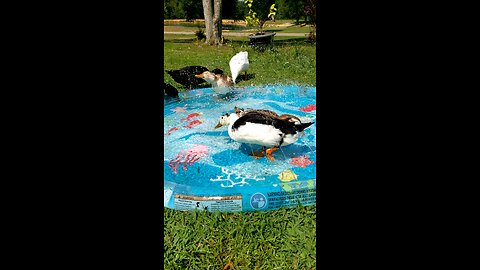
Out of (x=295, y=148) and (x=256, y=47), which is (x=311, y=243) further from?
(x=256, y=47)

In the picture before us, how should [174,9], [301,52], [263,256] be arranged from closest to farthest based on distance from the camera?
1. [263,256]
2. [174,9]
3. [301,52]

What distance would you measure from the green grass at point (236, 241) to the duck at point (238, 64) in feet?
2.46

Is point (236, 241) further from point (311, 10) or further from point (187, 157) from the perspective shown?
point (311, 10)

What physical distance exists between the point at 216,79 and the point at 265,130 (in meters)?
0.44

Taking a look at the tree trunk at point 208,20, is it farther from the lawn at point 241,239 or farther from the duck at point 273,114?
the duck at point 273,114

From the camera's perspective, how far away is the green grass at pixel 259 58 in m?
2.55

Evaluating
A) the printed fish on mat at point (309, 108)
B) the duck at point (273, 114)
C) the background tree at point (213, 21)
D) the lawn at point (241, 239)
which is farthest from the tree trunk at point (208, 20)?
the printed fish on mat at point (309, 108)

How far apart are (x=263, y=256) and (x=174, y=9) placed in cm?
121

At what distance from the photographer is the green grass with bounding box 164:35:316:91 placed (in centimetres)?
255

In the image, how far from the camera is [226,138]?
8.14 ft

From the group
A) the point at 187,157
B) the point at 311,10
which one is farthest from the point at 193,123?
the point at 311,10

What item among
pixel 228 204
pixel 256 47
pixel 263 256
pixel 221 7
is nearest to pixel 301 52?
pixel 256 47

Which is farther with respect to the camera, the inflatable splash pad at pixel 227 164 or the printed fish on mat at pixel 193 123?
the printed fish on mat at pixel 193 123

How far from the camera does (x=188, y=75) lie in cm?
260
